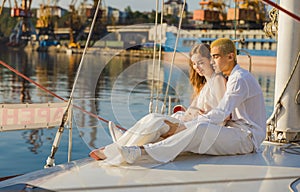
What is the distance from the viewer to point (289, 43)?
416 cm

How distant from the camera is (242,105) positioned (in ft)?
10.8

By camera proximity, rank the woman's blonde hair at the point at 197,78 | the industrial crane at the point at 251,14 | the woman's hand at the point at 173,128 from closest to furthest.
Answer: the woman's hand at the point at 173,128, the woman's blonde hair at the point at 197,78, the industrial crane at the point at 251,14

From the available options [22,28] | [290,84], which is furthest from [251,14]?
[290,84]

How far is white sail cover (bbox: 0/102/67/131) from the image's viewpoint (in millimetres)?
3506

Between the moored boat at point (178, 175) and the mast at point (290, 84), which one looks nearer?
the moored boat at point (178, 175)

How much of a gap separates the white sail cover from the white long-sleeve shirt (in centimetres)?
89

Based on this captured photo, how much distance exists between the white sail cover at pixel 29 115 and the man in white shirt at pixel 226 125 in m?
0.86

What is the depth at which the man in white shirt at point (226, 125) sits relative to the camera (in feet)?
9.86

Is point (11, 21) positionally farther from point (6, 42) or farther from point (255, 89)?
point (255, 89)

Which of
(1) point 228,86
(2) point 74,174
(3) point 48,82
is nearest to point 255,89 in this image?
(1) point 228,86

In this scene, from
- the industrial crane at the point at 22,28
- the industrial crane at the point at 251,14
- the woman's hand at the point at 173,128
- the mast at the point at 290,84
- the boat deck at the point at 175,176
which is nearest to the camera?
the boat deck at the point at 175,176

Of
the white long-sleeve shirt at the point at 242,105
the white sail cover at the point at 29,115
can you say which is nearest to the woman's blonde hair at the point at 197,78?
the white long-sleeve shirt at the point at 242,105

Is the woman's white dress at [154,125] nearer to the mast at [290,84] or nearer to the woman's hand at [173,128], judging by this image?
the woman's hand at [173,128]

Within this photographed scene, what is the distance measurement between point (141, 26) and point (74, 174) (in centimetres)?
94
